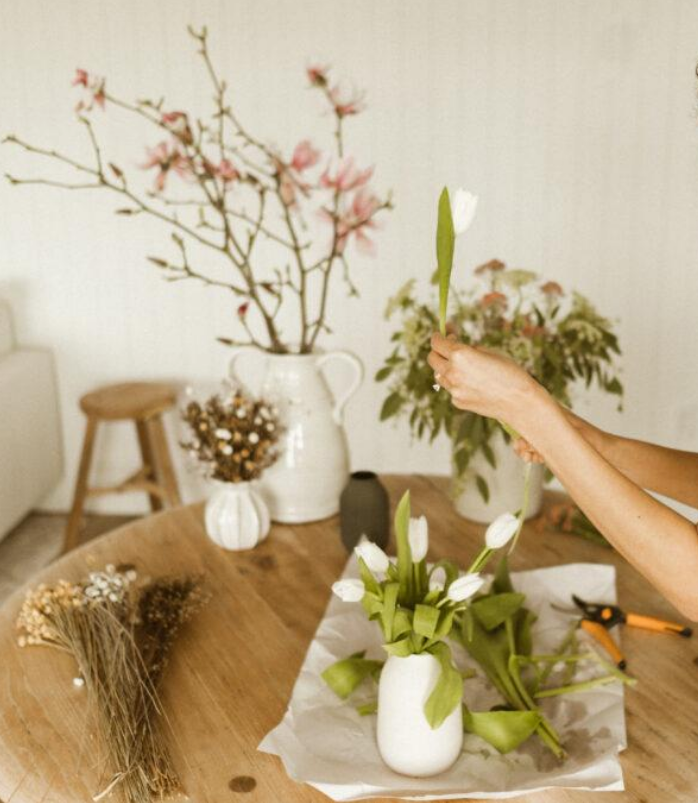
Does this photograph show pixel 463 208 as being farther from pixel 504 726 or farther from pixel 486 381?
pixel 504 726

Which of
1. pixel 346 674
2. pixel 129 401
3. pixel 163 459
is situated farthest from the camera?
pixel 163 459

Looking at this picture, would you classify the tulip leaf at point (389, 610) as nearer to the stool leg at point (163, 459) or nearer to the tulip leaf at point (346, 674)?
the tulip leaf at point (346, 674)

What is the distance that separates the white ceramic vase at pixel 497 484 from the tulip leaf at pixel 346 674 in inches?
23.4

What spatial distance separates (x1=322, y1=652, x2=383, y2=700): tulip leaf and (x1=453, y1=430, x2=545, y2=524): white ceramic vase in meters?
0.59

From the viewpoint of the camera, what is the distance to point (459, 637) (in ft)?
4.32

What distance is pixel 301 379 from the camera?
5.83ft

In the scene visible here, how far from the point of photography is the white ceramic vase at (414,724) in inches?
42.4

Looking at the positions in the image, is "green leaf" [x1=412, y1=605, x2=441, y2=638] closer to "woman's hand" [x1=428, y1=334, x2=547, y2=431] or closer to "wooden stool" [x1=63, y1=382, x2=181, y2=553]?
"woman's hand" [x1=428, y1=334, x2=547, y2=431]

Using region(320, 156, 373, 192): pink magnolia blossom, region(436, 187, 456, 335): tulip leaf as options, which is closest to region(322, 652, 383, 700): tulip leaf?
region(436, 187, 456, 335): tulip leaf

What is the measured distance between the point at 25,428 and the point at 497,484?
2.05 meters

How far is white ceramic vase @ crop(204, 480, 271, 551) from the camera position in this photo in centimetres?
168

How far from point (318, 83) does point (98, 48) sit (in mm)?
1763

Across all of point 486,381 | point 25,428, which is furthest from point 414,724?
point 25,428

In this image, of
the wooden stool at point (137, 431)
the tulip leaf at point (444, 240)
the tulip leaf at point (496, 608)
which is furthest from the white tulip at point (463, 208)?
the wooden stool at point (137, 431)
